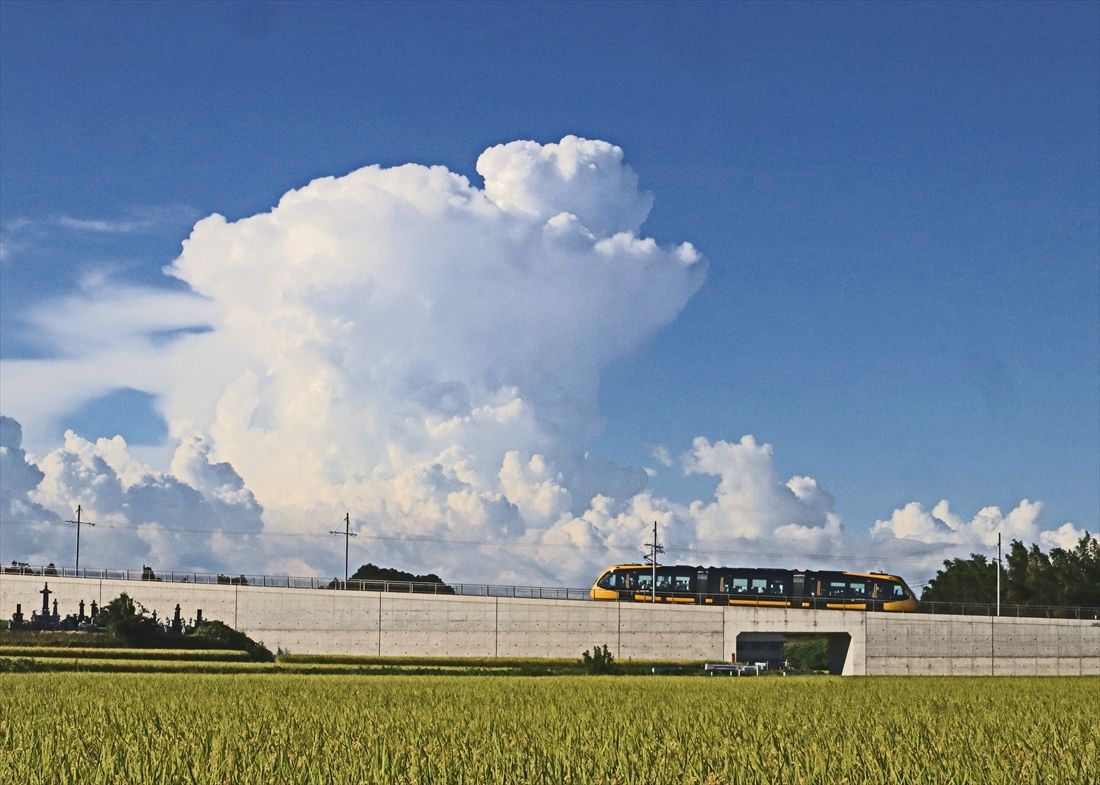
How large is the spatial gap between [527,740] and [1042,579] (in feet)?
383

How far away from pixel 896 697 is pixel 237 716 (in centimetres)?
2137

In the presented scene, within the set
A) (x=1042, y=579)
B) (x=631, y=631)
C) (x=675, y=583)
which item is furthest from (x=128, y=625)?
(x=1042, y=579)

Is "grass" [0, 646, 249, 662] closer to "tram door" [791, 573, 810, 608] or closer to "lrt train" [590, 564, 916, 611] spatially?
"lrt train" [590, 564, 916, 611]

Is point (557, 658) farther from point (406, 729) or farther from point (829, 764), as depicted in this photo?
point (829, 764)

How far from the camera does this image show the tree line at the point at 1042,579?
120625 millimetres

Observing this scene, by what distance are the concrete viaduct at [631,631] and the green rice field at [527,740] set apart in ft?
182

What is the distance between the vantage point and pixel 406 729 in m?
22.6

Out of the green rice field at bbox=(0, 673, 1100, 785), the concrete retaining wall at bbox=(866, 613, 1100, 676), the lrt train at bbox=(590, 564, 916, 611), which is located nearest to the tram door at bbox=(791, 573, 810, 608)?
the lrt train at bbox=(590, 564, 916, 611)

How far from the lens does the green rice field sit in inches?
618

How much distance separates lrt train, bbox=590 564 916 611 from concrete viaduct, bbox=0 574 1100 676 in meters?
1.84

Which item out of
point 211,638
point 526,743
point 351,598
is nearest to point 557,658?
point 351,598

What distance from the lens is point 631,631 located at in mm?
91250

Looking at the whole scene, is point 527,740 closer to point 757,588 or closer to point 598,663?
point 598,663

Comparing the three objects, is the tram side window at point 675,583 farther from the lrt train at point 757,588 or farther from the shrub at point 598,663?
the shrub at point 598,663
